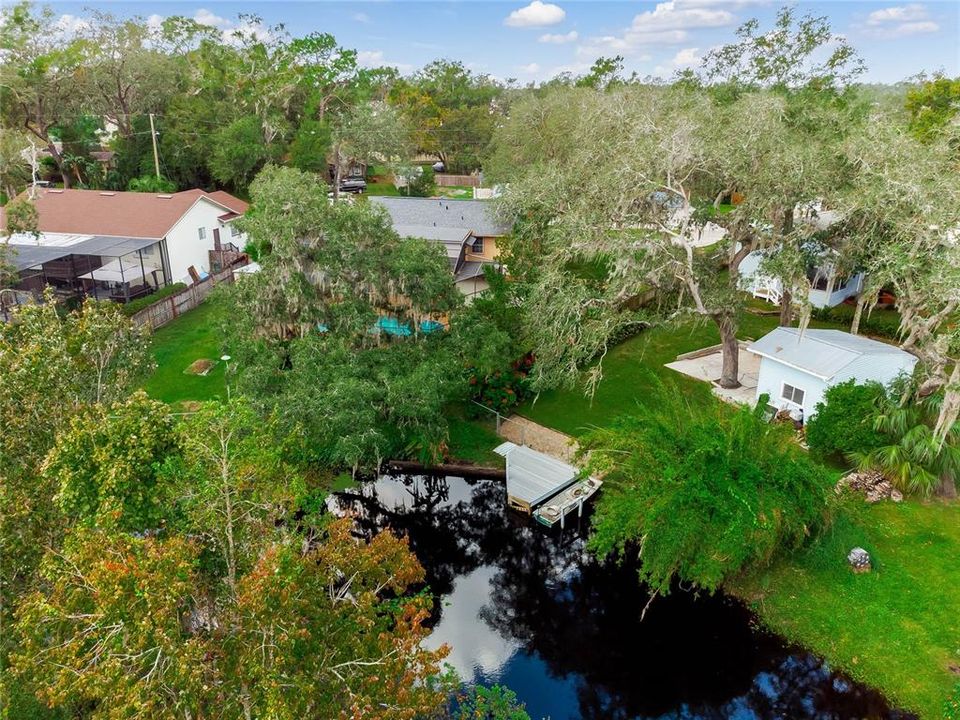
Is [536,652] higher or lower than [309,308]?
lower

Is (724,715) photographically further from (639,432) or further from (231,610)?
(231,610)

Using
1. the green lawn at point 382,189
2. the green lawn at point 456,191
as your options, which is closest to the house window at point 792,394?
the green lawn at point 456,191

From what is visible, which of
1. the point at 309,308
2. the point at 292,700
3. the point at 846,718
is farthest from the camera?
the point at 309,308

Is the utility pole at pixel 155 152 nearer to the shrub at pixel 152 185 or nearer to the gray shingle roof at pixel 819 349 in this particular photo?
the shrub at pixel 152 185

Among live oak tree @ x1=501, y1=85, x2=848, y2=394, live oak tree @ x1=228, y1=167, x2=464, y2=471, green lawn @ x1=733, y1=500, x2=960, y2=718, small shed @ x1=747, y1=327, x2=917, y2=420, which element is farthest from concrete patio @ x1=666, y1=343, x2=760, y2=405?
live oak tree @ x1=228, y1=167, x2=464, y2=471

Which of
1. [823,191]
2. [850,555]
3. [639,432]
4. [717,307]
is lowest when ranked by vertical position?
[850,555]

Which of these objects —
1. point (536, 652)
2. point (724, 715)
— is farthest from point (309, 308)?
point (724, 715)
